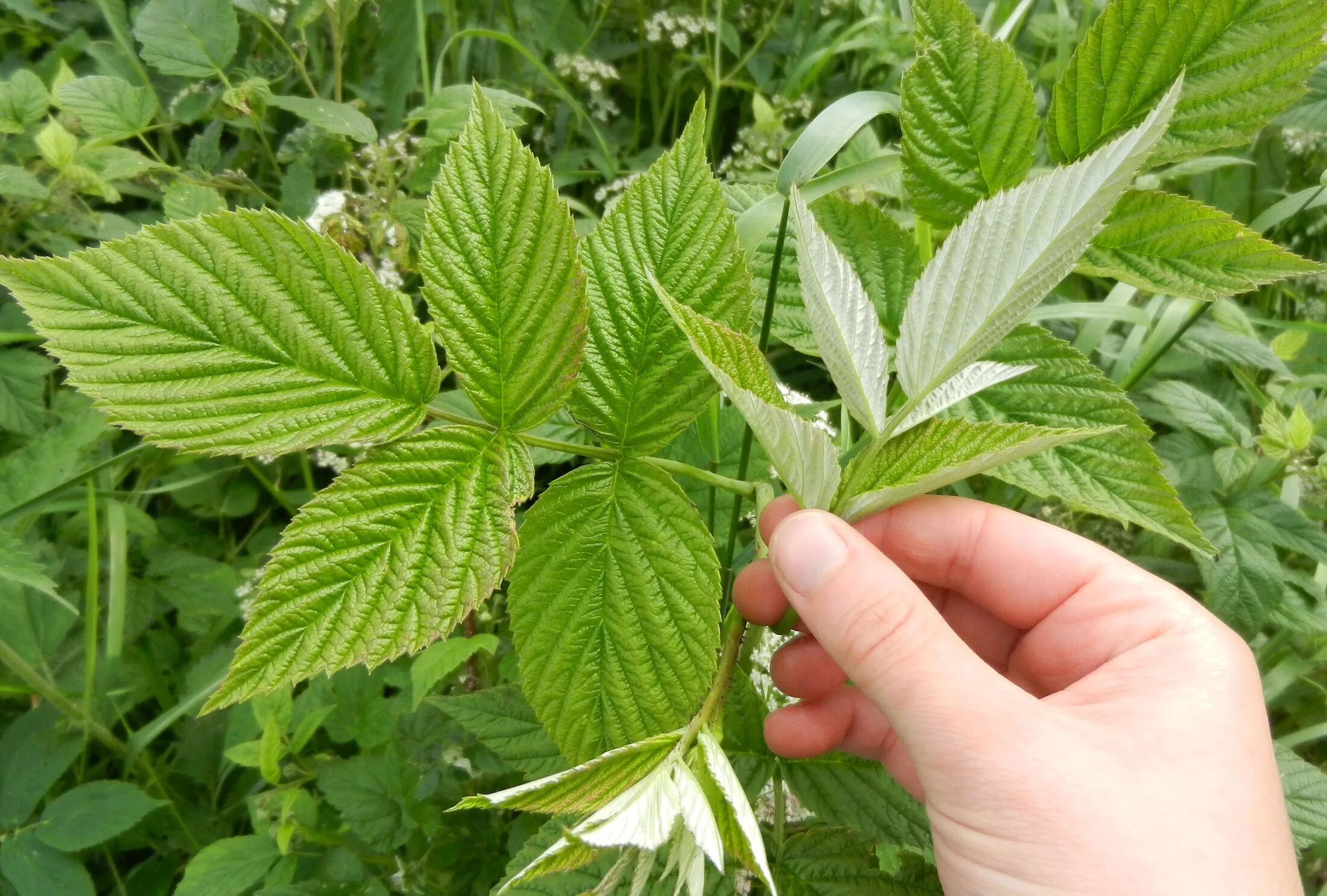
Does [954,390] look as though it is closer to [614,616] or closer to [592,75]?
[614,616]

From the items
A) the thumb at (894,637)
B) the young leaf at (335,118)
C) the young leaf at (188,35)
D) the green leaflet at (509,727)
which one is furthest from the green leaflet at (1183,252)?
the young leaf at (188,35)

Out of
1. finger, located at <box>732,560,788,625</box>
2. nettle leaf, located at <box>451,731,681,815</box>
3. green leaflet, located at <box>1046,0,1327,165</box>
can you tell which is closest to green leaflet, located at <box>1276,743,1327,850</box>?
finger, located at <box>732,560,788,625</box>

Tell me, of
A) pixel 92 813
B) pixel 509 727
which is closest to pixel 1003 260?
pixel 509 727

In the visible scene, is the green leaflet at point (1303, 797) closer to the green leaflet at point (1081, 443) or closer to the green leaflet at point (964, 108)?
the green leaflet at point (1081, 443)

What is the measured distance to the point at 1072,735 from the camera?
0.87 m

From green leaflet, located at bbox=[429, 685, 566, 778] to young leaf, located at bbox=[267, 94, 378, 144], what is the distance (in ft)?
3.64

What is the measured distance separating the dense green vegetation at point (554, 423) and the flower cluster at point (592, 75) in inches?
12.5

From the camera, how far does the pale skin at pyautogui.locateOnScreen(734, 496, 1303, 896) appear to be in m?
0.84

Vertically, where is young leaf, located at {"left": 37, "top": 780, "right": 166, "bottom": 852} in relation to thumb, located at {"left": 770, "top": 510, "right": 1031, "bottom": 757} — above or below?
below

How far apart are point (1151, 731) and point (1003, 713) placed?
192 mm

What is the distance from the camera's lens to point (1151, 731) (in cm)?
90

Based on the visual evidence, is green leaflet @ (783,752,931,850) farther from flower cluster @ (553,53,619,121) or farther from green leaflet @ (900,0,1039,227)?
flower cluster @ (553,53,619,121)

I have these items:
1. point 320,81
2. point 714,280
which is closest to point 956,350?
point 714,280

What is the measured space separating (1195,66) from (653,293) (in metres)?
0.73
